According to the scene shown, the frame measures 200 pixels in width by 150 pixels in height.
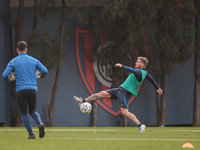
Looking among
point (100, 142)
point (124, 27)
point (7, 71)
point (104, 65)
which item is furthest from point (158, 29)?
point (100, 142)

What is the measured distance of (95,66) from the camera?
73.2 ft

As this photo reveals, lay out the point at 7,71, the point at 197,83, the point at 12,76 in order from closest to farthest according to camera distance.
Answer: the point at 7,71 < the point at 12,76 < the point at 197,83

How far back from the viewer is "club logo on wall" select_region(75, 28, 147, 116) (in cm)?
2203

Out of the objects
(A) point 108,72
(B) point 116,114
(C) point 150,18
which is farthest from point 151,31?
(B) point 116,114

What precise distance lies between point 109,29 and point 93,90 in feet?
10.4

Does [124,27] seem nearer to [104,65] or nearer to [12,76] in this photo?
[104,65]

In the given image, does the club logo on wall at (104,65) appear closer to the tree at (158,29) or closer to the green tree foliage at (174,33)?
the tree at (158,29)

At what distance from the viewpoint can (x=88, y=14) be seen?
863 inches

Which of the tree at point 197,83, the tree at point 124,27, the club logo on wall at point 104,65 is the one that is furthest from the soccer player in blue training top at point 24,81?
the tree at point 197,83

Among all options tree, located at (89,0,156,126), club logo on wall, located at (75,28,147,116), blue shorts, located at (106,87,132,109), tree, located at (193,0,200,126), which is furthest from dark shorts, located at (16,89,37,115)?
tree, located at (193,0,200,126)

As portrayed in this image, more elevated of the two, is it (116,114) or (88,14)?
(88,14)

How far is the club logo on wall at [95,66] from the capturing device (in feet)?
72.3

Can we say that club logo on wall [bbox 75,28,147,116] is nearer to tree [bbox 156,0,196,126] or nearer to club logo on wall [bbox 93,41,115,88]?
club logo on wall [bbox 93,41,115,88]

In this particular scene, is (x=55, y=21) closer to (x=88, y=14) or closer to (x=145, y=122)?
(x=88, y=14)
